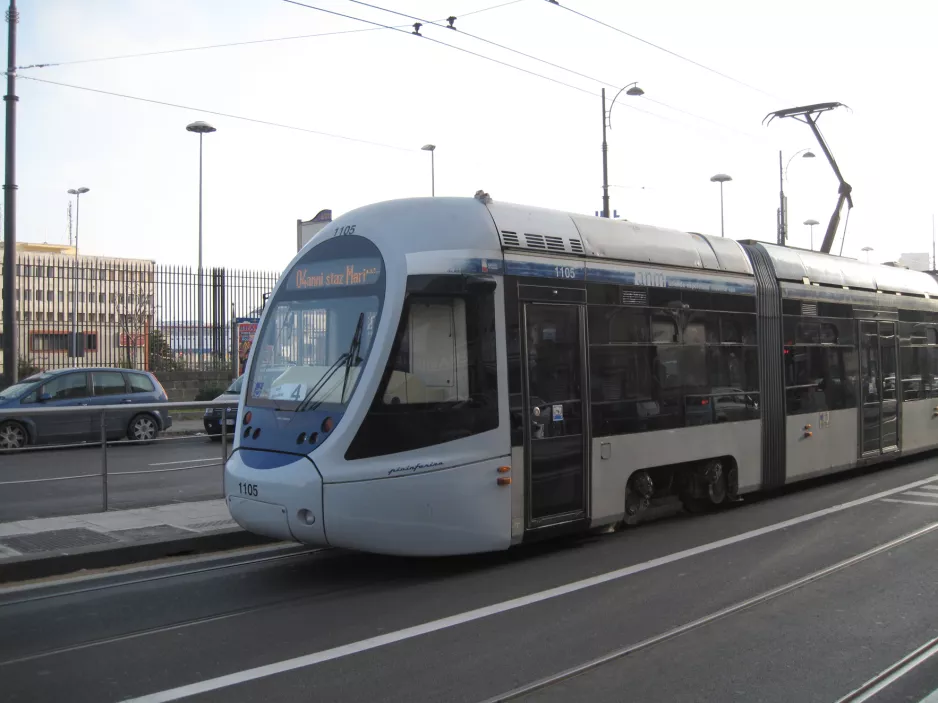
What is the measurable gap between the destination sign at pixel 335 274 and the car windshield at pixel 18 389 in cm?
1156

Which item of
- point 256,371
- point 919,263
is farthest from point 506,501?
point 919,263

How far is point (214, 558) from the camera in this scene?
26.9 feet

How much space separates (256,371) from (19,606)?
2570 millimetres

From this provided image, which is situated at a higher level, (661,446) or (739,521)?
(661,446)

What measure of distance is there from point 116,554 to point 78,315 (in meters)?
21.8

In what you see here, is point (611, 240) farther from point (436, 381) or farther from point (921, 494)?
point (921, 494)

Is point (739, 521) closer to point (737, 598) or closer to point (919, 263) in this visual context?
point (737, 598)

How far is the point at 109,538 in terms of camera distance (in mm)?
8344

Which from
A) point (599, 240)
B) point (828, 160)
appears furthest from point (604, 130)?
point (599, 240)

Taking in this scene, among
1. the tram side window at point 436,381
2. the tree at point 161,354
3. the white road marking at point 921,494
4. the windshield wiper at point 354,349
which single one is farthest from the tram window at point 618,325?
the tree at point 161,354

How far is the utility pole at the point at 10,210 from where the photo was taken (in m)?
17.8

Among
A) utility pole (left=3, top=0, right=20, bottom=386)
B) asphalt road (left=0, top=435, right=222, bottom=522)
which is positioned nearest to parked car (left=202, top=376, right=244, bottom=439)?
asphalt road (left=0, top=435, right=222, bottom=522)

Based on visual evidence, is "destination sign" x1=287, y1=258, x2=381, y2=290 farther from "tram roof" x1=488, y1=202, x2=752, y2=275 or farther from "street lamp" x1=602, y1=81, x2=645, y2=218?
"street lamp" x1=602, y1=81, x2=645, y2=218

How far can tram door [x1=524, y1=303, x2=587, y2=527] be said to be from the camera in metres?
7.83
